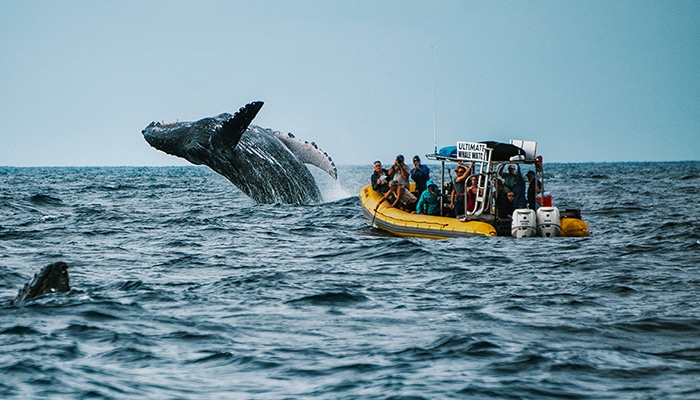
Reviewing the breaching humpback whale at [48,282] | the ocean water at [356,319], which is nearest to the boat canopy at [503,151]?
the ocean water at [356,319]

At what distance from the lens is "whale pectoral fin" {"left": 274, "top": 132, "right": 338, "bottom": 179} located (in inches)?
744

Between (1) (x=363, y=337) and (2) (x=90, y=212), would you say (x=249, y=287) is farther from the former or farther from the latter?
(2) (x=90, y=212)

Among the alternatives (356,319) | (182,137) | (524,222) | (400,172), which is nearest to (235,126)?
(182,137)

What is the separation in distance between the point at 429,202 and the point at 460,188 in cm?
90

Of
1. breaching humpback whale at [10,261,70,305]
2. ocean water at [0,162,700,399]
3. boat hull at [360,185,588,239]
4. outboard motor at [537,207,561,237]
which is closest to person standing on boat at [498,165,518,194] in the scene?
outboard motor at [537,207,561,237]

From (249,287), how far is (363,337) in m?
2.75

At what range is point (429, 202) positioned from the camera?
15961mm

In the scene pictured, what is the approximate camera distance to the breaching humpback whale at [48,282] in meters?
8.98

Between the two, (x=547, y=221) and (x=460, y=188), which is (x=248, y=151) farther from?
(x=547, y=221)

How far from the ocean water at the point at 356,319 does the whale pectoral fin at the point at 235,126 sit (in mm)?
1991

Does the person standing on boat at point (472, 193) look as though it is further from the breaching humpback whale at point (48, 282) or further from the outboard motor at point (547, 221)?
the breaching humpback whale at point (48, 282)

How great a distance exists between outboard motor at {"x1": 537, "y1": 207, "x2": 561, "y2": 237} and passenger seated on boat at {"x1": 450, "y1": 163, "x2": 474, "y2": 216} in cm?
131

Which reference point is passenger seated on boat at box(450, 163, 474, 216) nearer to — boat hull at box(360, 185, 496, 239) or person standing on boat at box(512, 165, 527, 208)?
boat hull at box(360, 185, 496, 239)

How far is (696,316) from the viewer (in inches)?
326
